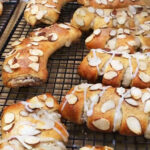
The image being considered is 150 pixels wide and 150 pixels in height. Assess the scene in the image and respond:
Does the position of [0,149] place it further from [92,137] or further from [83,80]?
[83,80]

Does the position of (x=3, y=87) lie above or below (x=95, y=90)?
below

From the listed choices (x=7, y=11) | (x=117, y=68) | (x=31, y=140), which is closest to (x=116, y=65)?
(x=117, y=68)

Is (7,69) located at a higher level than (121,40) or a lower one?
lower

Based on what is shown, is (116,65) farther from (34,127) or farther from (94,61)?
(34,127)

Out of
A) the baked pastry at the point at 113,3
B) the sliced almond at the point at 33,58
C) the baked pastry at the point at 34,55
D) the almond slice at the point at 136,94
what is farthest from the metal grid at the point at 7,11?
the almond slice at the point at 136,94

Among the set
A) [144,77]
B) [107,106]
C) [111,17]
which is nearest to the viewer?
[107,106]

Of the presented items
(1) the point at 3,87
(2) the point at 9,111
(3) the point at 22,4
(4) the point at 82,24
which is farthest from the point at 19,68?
(3) the point at 22,4

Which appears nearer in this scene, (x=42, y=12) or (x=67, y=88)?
(x=67, y=88)
